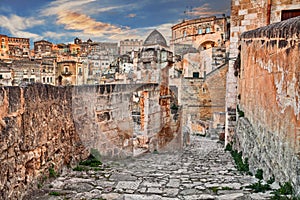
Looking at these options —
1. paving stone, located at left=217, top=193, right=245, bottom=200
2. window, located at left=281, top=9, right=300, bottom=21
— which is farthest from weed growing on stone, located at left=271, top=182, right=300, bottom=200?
window, located at left=281, top=9, right=300, bottom=21

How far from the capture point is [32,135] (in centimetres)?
409

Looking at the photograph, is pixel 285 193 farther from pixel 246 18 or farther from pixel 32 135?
pixel 246 18

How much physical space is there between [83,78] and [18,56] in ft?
40.9

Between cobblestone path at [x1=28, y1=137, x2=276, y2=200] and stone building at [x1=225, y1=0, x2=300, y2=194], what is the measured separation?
0.56 m

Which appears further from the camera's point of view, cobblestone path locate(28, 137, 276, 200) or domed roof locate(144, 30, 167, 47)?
domed roof locate(144, 30, 167, 47)

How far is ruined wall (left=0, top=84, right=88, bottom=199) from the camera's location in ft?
11.4

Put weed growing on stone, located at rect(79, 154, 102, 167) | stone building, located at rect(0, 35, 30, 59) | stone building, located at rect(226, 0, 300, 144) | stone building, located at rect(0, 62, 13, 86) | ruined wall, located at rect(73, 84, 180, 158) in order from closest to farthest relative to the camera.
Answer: weed growing on stone, located at rect(79, 154, 102, 167)
ruined wall, located at rect(73, 84, 180, 158)
stone building, located at rect(226, 0, 300, 144)
stone building, located at rect(0, 62, 13, 86)
stone building, located at rect(0, 35, 30, 59)

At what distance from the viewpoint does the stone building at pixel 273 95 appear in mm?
3662

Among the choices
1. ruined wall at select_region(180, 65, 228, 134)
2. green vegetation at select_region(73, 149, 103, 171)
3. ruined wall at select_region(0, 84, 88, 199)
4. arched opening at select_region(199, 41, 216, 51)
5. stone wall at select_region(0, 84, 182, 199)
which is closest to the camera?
ruined wall at select_region(0, 84, 88, 199)

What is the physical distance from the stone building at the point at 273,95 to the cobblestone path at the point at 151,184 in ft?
1.83

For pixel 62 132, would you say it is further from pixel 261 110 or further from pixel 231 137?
pixel 231 137

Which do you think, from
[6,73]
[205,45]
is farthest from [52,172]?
[205,45]

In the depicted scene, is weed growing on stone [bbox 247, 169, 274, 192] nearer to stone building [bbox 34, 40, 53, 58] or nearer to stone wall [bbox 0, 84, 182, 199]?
stone wall [bbox 0, 84, 182, 199]

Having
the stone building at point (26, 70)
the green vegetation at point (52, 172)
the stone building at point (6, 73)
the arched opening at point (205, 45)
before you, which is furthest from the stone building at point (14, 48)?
the green vegetation at point (52, 172)
